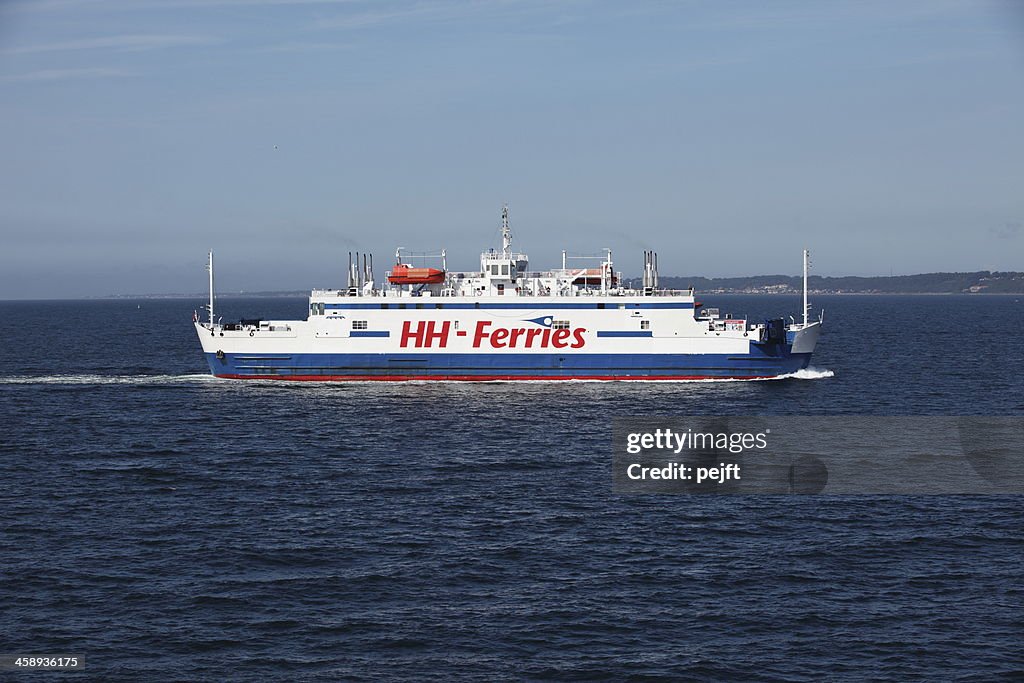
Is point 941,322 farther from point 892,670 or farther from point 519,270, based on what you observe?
point 892,670

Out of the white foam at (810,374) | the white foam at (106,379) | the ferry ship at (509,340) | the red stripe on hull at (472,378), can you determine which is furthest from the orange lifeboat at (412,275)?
the white foam at (810,374)

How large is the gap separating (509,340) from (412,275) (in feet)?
28.8

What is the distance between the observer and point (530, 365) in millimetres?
70062

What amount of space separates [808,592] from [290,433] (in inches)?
1252

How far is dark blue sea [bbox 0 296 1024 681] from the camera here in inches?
958

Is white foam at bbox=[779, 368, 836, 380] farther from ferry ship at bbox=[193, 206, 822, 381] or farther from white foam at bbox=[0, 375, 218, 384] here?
white foam at bbox=[0, 375, 218, 384]

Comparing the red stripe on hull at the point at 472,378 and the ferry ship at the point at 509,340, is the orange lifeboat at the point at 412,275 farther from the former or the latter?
the red stripe on hull at the point at 472,378

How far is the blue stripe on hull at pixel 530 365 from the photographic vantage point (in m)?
69.4

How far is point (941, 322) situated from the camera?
16125 cm

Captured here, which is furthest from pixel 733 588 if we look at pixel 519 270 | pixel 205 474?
pixel 519 270

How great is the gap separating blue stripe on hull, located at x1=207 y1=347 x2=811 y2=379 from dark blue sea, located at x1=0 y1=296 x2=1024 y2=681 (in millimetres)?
11856

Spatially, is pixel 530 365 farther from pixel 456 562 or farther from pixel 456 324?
pixel 456 562

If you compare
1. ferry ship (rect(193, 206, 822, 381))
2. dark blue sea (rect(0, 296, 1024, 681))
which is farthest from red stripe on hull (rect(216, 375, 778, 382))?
dark blue sea (rect(0, 296, 1024, 681))

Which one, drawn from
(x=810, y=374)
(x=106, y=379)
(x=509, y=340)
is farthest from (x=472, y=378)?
(x=106, y=379)
